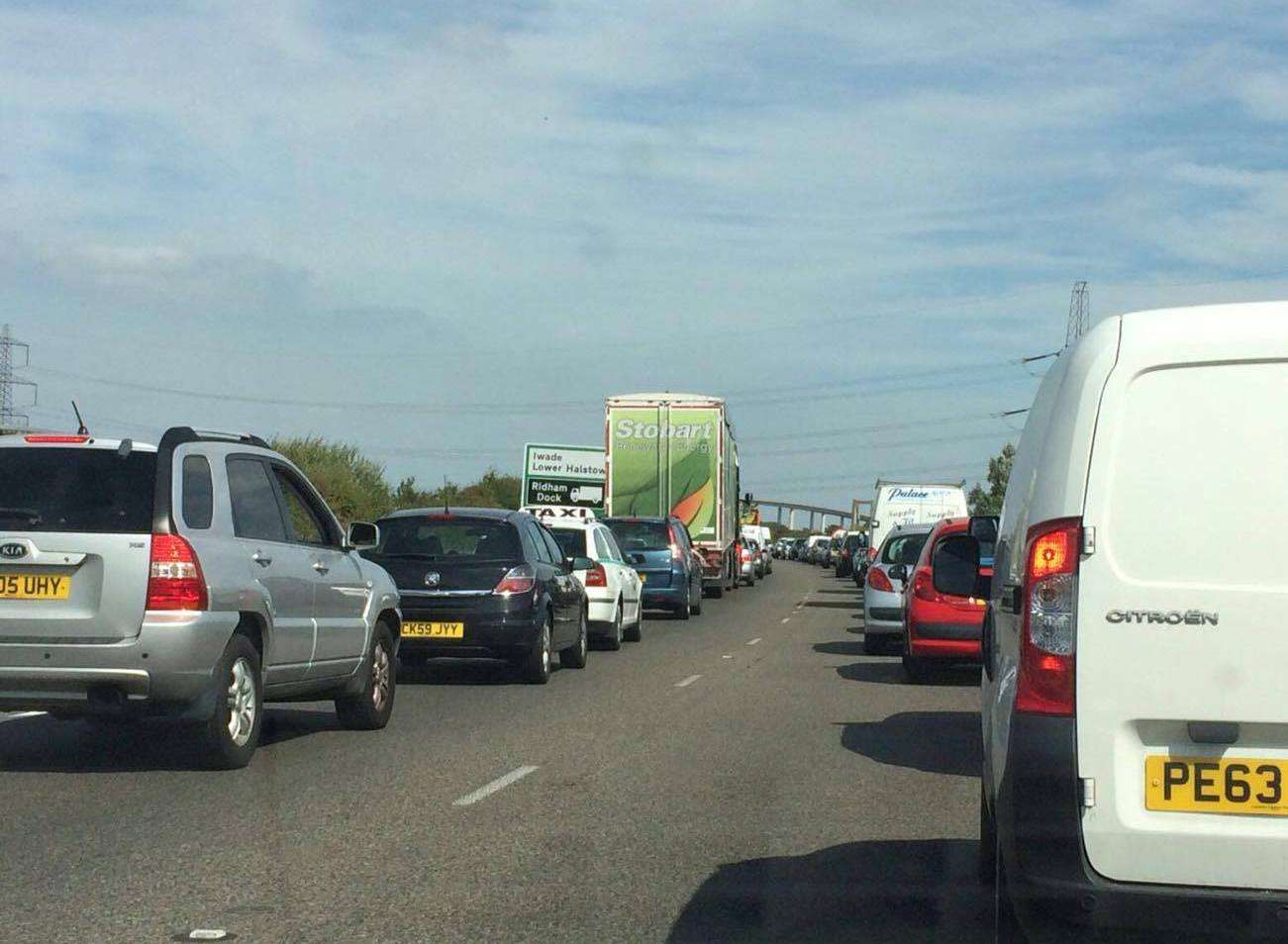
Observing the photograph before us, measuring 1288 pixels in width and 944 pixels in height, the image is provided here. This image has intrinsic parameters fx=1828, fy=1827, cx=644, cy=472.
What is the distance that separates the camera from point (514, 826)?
868cm

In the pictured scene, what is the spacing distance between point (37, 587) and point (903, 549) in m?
13.4

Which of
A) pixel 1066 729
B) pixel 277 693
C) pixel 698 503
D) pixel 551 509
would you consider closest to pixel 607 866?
pixel 1066 729

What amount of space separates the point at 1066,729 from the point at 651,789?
535 centimetres

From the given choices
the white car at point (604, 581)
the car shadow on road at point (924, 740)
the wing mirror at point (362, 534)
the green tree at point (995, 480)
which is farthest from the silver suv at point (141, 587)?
the green tree at point (995, 480)

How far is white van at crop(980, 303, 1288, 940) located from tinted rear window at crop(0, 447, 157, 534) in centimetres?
642

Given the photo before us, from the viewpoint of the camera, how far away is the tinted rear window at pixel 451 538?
17.0 metres

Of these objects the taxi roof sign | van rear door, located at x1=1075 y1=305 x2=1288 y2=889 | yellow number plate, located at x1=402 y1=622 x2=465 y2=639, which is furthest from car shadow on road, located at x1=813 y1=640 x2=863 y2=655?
van rear door, located at x1=1075 y1=305 x2=1288 y2=889

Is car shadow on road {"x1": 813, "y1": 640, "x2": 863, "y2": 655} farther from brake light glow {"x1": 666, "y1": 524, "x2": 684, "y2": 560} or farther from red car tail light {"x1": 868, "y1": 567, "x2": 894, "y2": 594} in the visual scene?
brake light glow {"x1": 666, "y1": 524, "x2": 684, "y2": 560}

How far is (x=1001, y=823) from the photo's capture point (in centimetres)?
511

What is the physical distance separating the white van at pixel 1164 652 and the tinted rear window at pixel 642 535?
26.5 m

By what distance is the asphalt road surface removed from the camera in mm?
6648

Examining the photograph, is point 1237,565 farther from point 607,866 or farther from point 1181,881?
point 607,866

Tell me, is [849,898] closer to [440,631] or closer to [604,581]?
[440,631]

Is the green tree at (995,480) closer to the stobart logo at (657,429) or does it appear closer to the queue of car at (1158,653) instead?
the stobart logo at (657,429)
